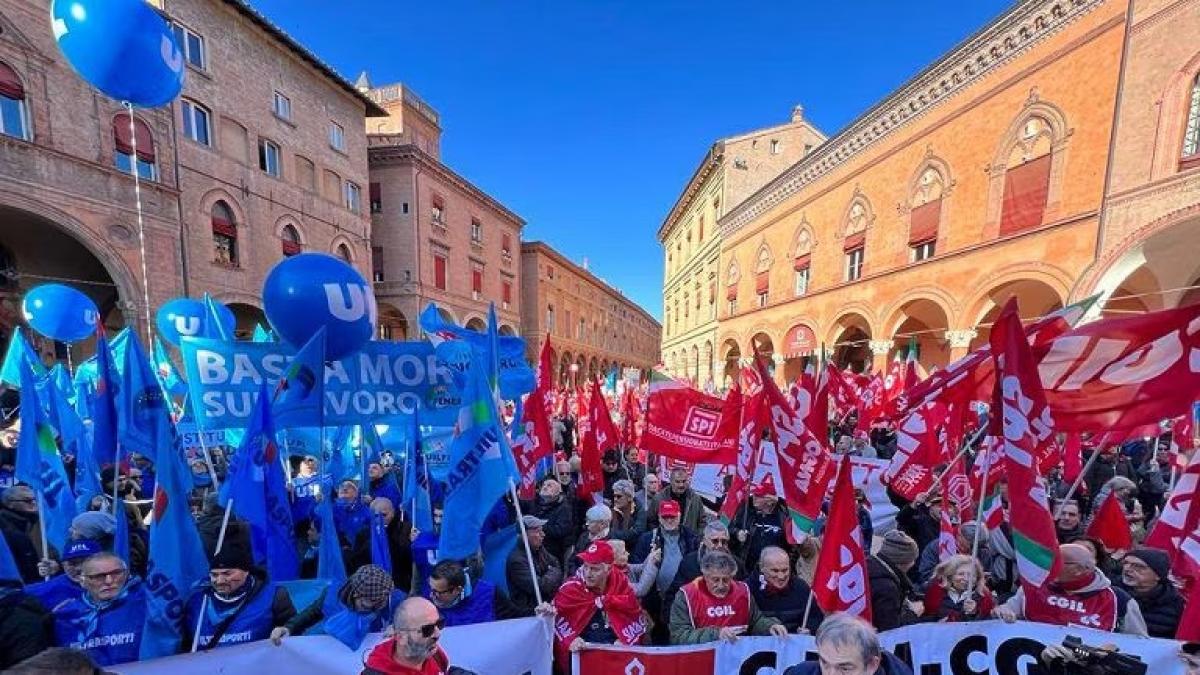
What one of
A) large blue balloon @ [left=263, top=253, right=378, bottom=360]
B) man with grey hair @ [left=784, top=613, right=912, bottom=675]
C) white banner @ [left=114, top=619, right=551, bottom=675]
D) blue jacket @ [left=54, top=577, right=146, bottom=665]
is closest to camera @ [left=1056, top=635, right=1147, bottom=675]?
man with grey hair @ [left=784, top=613, right=912, bottom=675]

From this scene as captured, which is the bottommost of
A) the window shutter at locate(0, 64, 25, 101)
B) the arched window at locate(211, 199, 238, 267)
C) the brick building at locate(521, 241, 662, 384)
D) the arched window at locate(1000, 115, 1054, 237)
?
the brick building at locate(521, 241, 662, 384)

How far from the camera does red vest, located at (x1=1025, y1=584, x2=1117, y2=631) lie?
2832 millimetres

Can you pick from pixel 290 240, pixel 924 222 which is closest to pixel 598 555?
pixel 924 222

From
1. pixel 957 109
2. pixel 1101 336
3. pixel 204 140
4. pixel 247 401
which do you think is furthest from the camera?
pixel 204 140

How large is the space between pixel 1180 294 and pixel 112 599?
1767cm

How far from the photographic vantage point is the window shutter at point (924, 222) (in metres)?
14.9

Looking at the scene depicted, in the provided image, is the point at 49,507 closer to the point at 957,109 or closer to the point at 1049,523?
the point at 1049,523

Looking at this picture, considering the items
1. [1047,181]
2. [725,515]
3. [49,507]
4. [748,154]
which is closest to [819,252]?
[1047,181]

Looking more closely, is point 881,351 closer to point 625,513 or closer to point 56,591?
point 625,513

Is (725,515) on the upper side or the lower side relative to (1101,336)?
lower

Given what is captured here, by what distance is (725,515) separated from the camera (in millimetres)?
4688

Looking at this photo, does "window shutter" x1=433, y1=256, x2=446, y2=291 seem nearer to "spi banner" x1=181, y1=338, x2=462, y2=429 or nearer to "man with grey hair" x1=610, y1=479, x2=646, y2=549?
"spi banner" x1=181, y1=338, x2=462, y2=429

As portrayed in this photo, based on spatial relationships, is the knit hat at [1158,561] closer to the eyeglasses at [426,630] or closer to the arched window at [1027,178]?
the eyeglasses at [426,630]

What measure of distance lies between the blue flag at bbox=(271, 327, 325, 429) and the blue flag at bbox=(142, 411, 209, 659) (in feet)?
2.18
